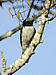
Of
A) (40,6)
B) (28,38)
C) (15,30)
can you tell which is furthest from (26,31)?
(15,30)

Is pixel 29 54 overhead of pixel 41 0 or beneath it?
beneath

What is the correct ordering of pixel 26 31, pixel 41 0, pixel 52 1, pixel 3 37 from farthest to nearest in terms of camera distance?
pixel 26 31, pixel 41 0, pixel 52 1, pixel 3 37

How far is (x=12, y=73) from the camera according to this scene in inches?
74.9

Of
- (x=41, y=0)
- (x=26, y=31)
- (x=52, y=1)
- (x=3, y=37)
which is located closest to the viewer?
(x=3, y=37)

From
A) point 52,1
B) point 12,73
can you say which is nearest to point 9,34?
point 12,73

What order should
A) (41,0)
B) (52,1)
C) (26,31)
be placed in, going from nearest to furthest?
(52,1) < (41,0) < (26,31)

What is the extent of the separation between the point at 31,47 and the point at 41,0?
603 millimetres

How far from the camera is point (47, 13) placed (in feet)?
6.40

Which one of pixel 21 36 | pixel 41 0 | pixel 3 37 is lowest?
pixel 21 36

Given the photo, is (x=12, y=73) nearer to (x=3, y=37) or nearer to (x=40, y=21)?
(x=3, y=37)

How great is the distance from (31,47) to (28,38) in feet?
1.79

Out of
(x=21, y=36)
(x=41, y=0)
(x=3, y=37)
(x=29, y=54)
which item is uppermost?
(x=41, y=0)

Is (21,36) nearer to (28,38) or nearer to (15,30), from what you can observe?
(28,38)

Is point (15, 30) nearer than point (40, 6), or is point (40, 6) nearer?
point (15, 30)
